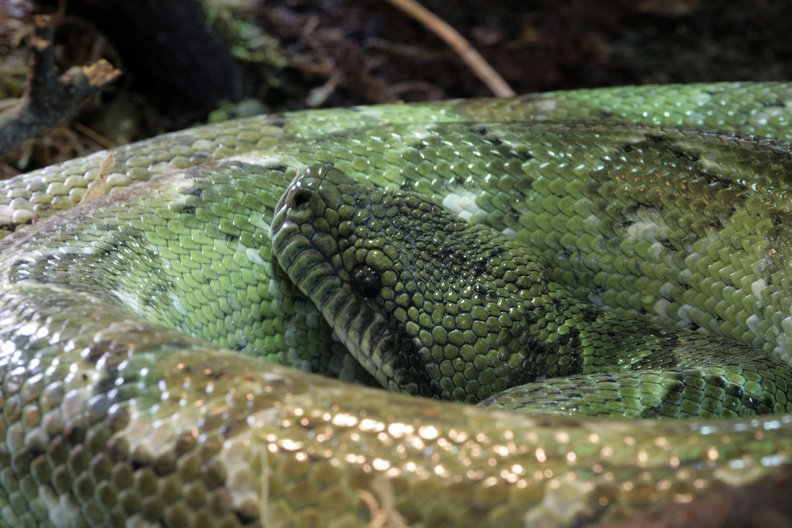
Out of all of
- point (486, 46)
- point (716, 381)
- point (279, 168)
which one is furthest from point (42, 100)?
point (486, 46)

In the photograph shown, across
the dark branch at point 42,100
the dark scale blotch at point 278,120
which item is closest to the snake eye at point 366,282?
the dark scale blotch at point 278,120

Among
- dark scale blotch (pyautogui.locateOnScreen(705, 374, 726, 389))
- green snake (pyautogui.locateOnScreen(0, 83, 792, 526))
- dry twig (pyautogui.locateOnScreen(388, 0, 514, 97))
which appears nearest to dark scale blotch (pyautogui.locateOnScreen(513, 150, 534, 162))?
green snake (pyautogui.locateOnScreen(0, 83, 792, 526))

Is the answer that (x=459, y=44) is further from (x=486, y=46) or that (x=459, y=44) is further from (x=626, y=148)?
(x=626, y=148)

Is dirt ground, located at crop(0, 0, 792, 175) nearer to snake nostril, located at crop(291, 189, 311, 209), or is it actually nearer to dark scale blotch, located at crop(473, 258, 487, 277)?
snake nostril, located at crop(291, 189, 311, 209)

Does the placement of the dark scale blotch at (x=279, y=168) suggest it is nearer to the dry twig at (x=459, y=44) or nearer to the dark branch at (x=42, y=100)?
the dark branch at (x=42, y=100)

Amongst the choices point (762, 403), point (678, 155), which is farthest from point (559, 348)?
point (678, 155)
